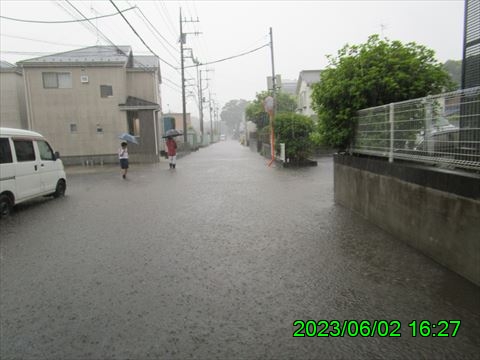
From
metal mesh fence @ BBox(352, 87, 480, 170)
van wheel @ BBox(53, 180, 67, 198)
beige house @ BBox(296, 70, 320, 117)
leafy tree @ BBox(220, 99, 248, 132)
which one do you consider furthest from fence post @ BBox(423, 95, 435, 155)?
leafy tree @ BBox(220, 99, 248, 132)

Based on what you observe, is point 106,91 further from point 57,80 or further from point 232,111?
point 232,111

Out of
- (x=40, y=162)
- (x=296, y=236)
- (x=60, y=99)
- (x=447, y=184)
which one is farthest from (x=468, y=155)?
(x=60, y=99)

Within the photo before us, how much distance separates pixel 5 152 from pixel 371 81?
26.6 ft

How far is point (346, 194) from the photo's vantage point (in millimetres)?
8172

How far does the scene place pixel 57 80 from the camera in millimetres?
22578

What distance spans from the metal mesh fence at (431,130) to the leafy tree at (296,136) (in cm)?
1079

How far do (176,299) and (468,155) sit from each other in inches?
151

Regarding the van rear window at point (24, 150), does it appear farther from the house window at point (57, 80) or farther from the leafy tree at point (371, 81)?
the house window at point (57, 80)

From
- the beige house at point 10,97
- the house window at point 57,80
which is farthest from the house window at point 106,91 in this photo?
the beige house at point 10,97

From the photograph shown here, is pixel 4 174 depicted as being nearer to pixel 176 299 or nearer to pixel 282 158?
pixel 176 299

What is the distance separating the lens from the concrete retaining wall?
13.0 feet

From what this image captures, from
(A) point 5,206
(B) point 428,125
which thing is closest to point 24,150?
(A) point 5,206

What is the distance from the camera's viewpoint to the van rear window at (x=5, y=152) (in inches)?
320

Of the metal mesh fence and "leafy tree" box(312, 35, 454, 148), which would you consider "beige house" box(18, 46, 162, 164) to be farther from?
the metal mesh fence
